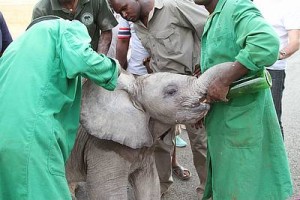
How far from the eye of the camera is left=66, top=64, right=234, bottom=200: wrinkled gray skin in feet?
8.16

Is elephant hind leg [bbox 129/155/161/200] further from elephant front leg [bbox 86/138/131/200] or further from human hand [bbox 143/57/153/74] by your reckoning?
human hand [bbox 143/57/153/74]

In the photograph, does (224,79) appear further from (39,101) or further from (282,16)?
(282,16)

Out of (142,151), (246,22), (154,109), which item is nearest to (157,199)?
(142,151)

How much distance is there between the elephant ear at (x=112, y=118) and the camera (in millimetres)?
2488

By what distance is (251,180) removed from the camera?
94.7 inches

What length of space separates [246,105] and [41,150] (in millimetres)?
1020

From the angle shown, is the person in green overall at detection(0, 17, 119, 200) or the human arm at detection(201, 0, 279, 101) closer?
the person in green overall at detection(0, 17, 119, 200)

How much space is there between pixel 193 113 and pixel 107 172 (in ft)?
1.91

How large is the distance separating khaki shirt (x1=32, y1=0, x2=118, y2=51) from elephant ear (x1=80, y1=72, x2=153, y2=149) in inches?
32.5

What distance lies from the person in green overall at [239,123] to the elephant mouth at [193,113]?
6 centimetres

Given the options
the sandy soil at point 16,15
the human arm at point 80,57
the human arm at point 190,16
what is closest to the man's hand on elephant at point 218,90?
the human arm at point 80,57

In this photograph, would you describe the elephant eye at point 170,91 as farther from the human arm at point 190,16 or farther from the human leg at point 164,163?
the human leg at point 164,163

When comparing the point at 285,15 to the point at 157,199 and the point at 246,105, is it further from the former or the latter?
the point at 157,199

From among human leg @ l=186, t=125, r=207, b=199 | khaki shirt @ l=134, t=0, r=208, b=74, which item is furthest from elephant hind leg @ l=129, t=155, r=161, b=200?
khaki shirt @ l=134, t=0, r=208, b=74
